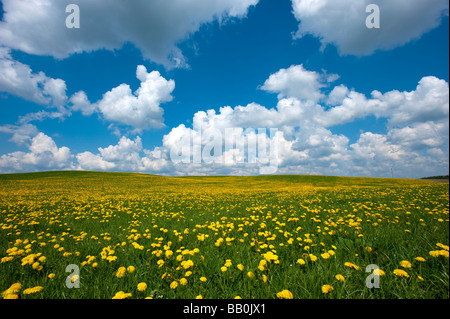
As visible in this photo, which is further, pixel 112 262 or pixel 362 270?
pixel 112 262

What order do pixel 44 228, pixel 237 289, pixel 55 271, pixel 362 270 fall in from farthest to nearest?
1. pixel 44 228
2. pixel 55 271
3. pixel 362 270
4. pixel 237 289

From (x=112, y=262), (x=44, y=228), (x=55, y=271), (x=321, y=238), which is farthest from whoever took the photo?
(x=44, y=228)

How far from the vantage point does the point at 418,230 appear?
→ 374 cm

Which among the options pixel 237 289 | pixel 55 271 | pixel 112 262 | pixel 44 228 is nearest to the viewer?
pixel 237 289
